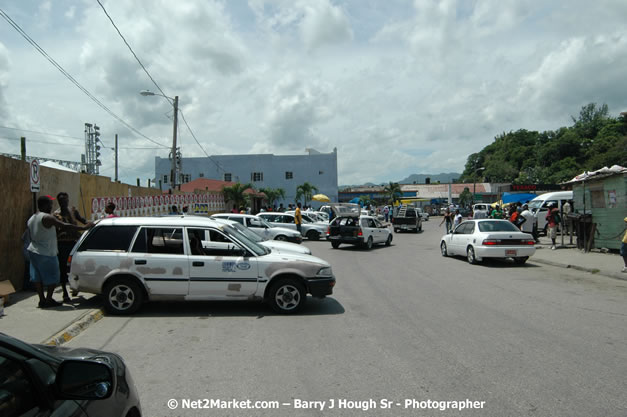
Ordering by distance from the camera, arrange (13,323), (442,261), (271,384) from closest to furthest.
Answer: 1. (271,384)
2. (13,323)
3. (442,261)

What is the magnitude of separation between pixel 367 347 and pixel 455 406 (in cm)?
184

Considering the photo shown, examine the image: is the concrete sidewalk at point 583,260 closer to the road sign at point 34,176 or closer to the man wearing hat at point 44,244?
the man wearing hat at point 44,244

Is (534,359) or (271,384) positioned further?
(534,359)

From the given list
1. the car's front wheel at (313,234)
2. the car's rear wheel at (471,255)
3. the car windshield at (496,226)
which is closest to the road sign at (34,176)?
Answer: the car's rear wheel at (471,255)

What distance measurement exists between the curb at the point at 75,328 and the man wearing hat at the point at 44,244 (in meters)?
0.96

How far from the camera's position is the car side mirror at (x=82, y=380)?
7.02ft

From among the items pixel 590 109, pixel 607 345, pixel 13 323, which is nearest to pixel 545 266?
pixel 607 345

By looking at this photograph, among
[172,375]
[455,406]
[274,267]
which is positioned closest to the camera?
[455,406]

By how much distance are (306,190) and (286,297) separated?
169 feet

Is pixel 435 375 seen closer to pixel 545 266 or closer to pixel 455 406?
pixel 455 406

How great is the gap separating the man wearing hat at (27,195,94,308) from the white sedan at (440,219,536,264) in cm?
1157

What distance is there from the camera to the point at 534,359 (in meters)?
5.23

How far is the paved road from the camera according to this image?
4262 mm

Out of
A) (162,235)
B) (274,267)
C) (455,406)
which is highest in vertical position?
(162,235)
